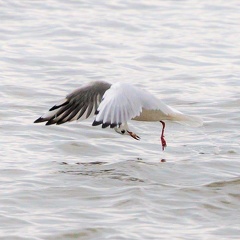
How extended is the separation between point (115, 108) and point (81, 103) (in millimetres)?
1150

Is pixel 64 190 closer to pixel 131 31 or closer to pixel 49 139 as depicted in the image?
pixel 49 139

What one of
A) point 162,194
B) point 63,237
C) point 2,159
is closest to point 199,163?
point 162,194

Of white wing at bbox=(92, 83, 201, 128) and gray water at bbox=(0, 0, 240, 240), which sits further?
white wing at bbox=(92, 83, 201, 128)

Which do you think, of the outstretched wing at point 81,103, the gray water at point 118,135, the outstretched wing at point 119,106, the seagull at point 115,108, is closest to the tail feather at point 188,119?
the seagull at point 115,108

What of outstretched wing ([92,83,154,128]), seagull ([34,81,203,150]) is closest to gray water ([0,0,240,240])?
seagull ([34,81,203,150])

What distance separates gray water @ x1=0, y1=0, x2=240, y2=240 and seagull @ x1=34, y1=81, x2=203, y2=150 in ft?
0.86

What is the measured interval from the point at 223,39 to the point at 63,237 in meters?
10.2

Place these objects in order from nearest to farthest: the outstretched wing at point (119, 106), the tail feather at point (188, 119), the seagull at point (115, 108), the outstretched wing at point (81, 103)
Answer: the outstretched wing at point (119, 106) < the seagull at point (115, 108) < the tail feather at point (188, 119) < the outstretched wing at point (81, 103)

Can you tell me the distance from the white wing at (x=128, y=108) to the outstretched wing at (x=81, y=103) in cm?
57

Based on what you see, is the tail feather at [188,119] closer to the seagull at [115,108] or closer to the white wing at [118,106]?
the seagull at [115,108]

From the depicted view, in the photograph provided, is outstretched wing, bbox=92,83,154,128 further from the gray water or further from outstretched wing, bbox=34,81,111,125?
outstretched wing, bbox=34,81,111,125

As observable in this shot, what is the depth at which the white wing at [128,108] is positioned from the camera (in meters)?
8.71

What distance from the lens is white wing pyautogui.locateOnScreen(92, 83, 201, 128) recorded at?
871 centimetres

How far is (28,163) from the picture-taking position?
28.7ft
